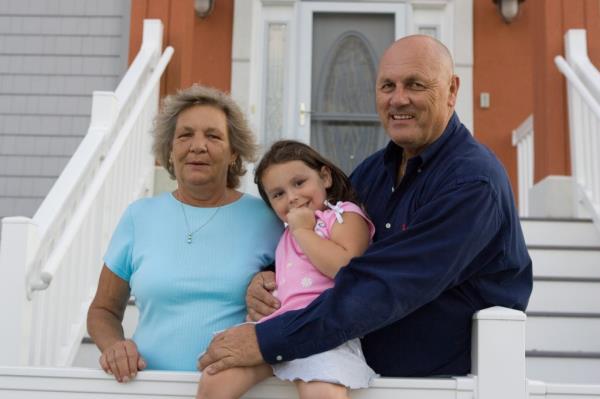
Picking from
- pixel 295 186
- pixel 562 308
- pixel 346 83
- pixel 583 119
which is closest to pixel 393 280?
pixel 295 186

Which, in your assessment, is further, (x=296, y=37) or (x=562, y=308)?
(x=296, y=37)

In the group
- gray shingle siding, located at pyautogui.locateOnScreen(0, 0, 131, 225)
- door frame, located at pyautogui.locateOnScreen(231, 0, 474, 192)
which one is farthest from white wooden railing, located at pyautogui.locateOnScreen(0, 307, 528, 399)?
door frame, located at pyautogui.locateOnScreen(231, 0, 474, 192)

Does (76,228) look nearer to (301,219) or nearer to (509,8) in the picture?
(301,219)

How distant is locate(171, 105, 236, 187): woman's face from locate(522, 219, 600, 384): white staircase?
5.71 feet

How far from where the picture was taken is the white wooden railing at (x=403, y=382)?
1.55m

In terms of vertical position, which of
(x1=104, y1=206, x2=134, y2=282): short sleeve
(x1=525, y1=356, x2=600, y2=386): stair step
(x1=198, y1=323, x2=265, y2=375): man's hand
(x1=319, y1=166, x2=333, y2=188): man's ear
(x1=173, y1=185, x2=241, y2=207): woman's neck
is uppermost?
(x1=319, y1=166, x2=333, y2=188): man's ear

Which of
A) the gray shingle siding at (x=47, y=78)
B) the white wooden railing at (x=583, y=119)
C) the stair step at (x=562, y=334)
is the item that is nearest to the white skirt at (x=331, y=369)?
the stair step at (x=562, y=334)

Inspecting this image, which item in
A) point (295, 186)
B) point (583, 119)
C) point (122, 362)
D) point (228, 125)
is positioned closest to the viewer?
point (122, 362)

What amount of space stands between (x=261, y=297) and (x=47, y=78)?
399cm

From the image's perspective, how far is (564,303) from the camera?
356cm

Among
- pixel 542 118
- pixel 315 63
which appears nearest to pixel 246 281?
pixel 542 118

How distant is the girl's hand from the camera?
5.85ft

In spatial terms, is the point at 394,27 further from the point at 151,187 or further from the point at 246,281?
the point at 246,281

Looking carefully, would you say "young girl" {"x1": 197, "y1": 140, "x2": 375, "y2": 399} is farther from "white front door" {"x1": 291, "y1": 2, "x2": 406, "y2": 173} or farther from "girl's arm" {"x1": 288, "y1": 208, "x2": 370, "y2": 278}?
"white front door" {"x1": 291, "y1": 2, "x2": 406, "y2": 173}
